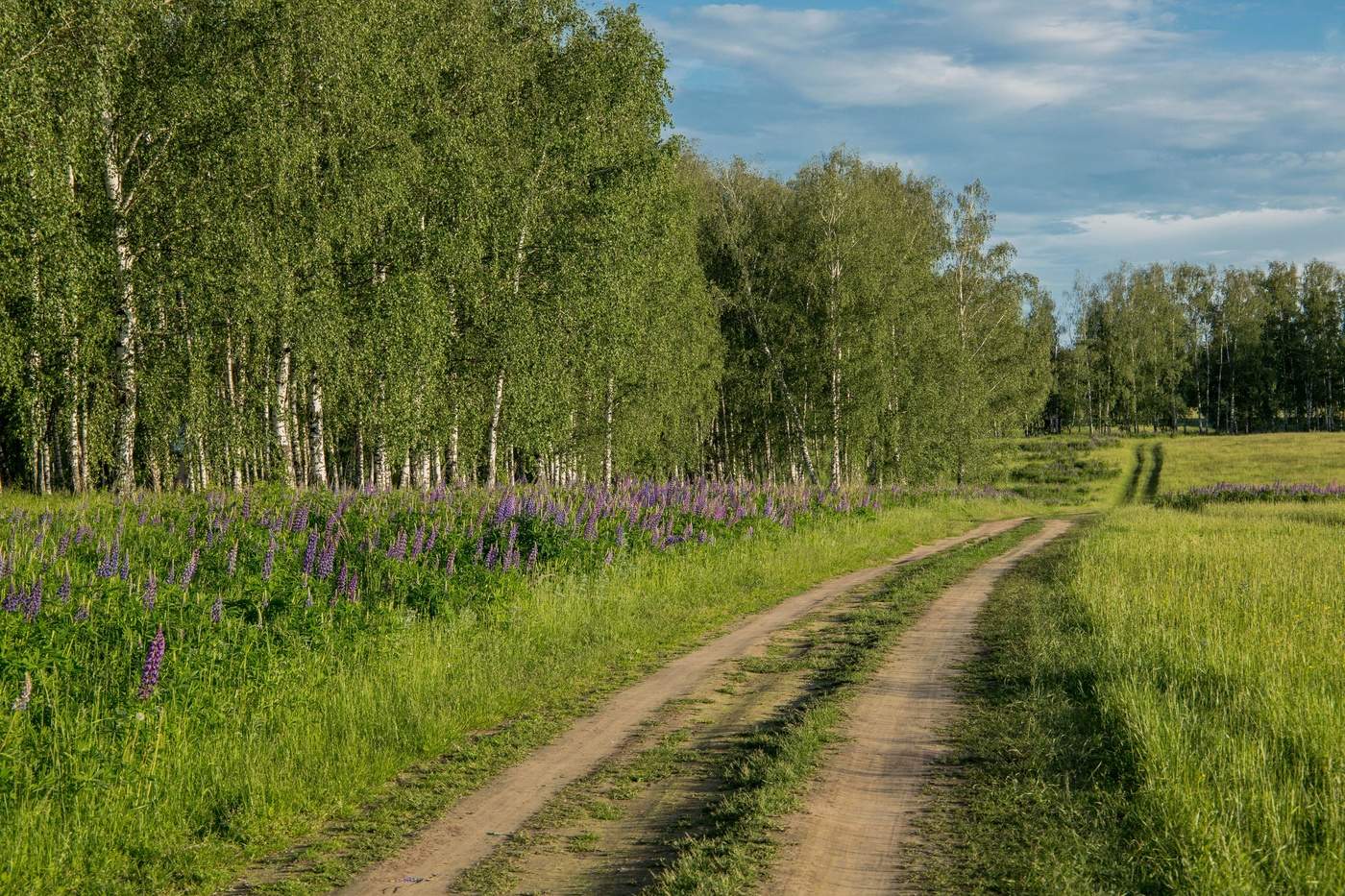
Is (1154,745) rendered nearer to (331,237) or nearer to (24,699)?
(24,699)

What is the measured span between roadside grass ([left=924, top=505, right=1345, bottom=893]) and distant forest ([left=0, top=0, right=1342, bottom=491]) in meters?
16.0

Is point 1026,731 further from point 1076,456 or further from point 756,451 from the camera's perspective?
point 1076,456

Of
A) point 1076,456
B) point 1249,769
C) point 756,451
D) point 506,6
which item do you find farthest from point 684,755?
point 1076,456

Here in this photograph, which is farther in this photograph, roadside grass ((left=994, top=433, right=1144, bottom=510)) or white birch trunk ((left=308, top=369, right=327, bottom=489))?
roadside grass ((left=994, top=433, right=1144, bottom=510))

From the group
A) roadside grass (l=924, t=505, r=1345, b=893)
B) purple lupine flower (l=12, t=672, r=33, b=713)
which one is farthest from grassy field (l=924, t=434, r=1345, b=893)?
purple lupine flower (l=12, t=672, r=33, b=713)

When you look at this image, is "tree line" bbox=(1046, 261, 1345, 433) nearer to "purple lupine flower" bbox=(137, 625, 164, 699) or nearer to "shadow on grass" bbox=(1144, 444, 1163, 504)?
"shadow on grass" bbox=(1144, 444, 1163, 504)

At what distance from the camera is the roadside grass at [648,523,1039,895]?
15.9 feet

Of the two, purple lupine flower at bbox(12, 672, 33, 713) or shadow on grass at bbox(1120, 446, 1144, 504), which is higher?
purple lupine flower at bbox(12, 672, 33, 713)

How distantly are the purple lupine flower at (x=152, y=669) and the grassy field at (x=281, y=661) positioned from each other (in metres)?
0.02

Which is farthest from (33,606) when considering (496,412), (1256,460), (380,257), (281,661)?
(1256,460)

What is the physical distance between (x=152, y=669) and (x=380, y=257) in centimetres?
1734

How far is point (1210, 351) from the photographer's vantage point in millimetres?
101625

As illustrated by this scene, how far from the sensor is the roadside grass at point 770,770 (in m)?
4.84

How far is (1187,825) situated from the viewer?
495 cm
